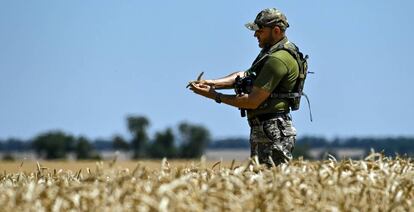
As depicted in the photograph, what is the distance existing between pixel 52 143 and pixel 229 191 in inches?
3530

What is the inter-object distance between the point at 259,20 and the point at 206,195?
3682mm

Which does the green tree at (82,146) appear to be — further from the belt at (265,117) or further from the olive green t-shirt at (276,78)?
the olive green t-shirt at (276,78)

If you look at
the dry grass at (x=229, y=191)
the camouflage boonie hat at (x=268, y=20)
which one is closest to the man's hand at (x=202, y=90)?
the camouflage boonie hat at (x=268, y=20)

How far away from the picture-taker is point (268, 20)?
9633 millimetres

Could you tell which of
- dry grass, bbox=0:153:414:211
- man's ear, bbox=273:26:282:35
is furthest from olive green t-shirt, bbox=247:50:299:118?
dry grass, bbox=0:153:414:211

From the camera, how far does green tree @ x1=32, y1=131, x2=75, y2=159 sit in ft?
307

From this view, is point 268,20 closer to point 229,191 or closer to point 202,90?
point 202,90

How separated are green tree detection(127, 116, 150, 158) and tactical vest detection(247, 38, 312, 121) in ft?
268

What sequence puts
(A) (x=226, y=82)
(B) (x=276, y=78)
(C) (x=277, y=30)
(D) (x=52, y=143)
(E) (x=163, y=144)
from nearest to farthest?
(B) (x=276, y=78)
(C) (x=277, y=30)
(A) (x=226, y=82)
(D) (x=52, y=143)
(E) (x=163, y=144)

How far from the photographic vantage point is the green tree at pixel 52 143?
9357 centimetres

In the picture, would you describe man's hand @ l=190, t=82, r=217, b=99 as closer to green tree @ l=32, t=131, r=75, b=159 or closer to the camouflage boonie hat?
the camouflage boonie hat

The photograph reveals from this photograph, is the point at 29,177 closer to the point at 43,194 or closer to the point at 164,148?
the point at 43,194

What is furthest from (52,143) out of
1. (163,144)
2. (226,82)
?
(226,82)

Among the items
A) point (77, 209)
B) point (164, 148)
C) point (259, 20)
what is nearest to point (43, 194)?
point (77, 209)
